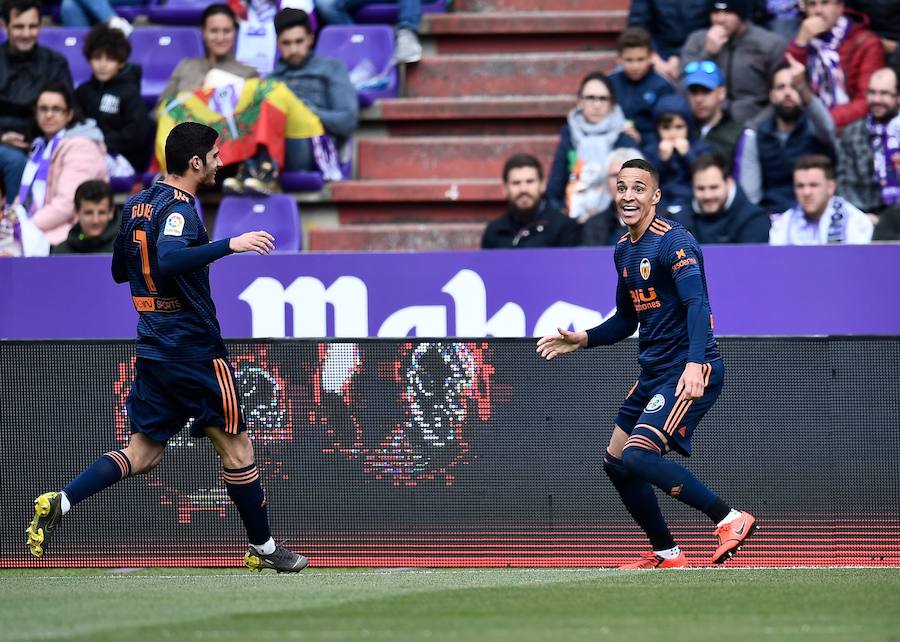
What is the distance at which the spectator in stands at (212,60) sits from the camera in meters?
13.8

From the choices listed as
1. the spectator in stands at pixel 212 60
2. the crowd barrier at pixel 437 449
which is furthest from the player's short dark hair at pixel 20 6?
the crowd barrier at pixel 437 449

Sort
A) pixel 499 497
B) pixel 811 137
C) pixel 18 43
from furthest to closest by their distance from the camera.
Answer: pixel 18 43 → pixel 811 137 → pixel 499 497

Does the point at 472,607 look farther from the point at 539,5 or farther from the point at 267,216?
the point at 539,5

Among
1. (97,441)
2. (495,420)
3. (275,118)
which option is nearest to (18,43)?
(275,118)

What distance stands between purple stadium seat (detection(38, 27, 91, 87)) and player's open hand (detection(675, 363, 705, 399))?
29.0 feet

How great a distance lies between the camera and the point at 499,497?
30.8 ft

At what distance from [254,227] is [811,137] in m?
4.46

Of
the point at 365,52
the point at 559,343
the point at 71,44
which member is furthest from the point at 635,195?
the point at 71,44

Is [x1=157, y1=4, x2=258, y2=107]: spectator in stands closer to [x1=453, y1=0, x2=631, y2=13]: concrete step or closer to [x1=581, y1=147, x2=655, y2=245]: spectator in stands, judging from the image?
[x1=453, y1=0, x2=631, y2=13]: concrete step

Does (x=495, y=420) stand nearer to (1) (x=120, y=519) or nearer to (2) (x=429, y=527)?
(2) (x=429, y=527)

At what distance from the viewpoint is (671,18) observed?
1391 centimetres

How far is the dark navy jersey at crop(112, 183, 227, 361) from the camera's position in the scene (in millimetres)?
7914

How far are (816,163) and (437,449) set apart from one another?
12.6 feet

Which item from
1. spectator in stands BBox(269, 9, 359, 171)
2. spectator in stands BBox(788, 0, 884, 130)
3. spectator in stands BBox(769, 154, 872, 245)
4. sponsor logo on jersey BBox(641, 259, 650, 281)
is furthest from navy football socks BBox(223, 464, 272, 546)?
spectator in stands BBox(788, 0, 884, 130)
